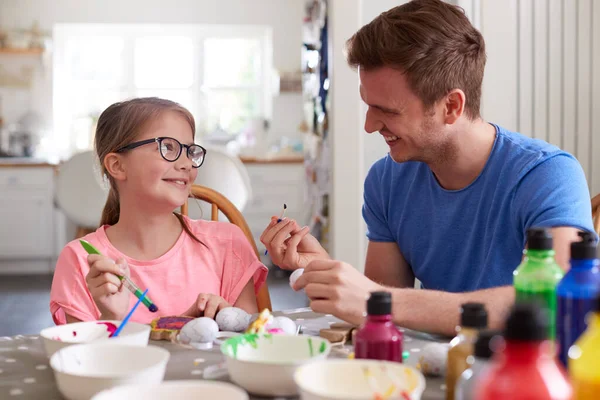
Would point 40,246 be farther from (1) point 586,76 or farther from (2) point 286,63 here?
(1) point 586,76

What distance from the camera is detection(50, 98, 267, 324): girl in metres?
1.56

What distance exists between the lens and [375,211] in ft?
5.64

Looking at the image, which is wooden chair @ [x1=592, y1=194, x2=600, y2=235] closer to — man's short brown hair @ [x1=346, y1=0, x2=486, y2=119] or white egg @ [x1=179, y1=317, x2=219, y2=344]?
man's short brown hair @ [x1=346, y1=0, x2=486, y2=119]

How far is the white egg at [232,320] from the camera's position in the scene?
117 centimetres

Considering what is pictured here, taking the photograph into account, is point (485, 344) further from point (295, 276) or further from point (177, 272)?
point (177, 272)

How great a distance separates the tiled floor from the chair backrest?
0.81 metres

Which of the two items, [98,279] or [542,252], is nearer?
[542,252]

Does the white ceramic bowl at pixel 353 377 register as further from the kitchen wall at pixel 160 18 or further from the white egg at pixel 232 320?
the kitchen wall at pixel 160 18

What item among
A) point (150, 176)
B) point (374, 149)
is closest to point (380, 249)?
point (150, 176)

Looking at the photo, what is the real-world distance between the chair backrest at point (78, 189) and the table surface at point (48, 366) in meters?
2.19

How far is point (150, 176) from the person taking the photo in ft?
5.20

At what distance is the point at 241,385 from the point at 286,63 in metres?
6.11

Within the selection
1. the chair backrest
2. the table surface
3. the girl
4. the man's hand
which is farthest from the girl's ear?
the chair backrest

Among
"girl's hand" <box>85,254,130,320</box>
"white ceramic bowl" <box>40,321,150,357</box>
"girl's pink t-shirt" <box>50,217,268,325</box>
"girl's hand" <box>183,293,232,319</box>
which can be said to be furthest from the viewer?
"girl's pink t-shirt" <box>50,217,268,325</box>
